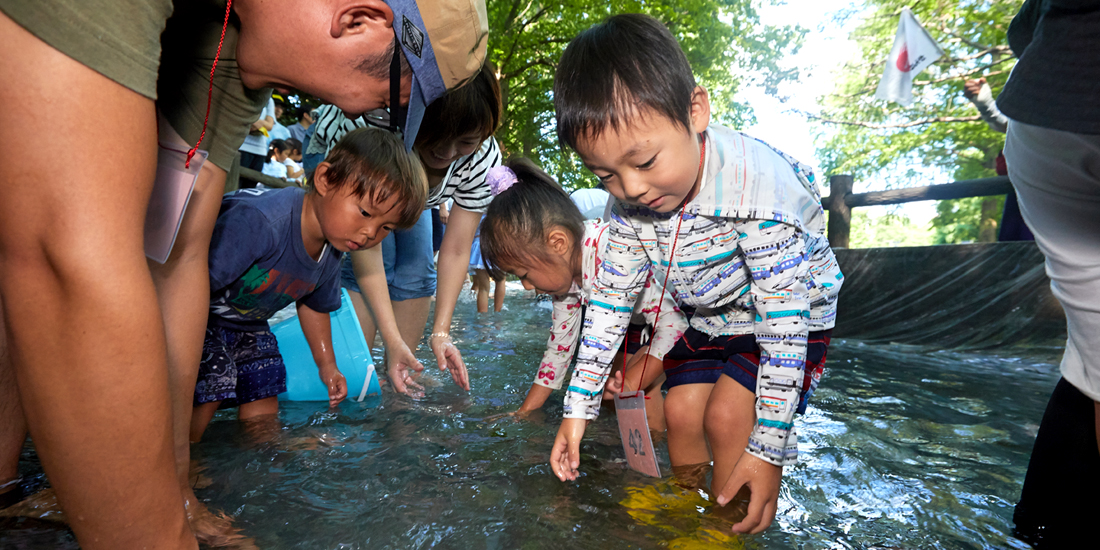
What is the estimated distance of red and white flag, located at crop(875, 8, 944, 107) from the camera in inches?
262

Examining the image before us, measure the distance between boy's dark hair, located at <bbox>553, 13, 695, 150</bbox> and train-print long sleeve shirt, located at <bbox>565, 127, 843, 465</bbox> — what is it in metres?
0.22

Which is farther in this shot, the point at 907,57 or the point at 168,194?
the point at 907,57

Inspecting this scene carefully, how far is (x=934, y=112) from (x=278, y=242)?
1357cm

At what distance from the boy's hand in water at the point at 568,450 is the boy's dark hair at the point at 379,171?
3.11 ft

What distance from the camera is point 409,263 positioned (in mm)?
2898

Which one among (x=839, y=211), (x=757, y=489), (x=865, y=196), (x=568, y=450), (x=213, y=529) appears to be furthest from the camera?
(x=839, y=211)

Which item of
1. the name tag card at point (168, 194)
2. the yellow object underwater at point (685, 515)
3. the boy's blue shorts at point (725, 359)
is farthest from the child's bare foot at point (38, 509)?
the boy's blue shorts at point (725, 359)

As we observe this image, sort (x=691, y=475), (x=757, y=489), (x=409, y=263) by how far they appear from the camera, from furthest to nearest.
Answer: (x=409, y=263) < (x=691, y=475) < (x=757, y=489)

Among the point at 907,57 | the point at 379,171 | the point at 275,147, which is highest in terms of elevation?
the point at 907,57

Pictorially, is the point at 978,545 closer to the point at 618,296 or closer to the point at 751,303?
the point at 751,303

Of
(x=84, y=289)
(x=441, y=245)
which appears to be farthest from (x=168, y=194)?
(x=441, y=245)

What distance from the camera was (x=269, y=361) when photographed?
7.25 feet

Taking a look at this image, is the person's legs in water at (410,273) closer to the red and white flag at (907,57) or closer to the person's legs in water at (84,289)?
the person's legs in water at (84,289)

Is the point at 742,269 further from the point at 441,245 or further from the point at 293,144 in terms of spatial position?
the point at 293,144
